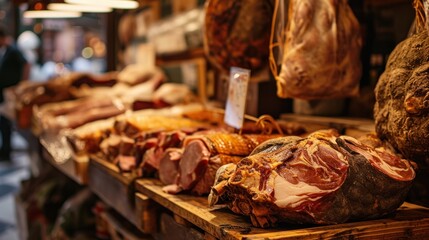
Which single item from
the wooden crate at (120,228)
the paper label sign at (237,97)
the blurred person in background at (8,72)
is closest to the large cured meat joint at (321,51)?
the paper label sign at (237,97)

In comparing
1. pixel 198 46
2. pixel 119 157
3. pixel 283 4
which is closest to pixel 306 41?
pixel 283 4

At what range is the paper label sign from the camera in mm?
2453

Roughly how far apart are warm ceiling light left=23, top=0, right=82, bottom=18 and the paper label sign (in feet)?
6.24

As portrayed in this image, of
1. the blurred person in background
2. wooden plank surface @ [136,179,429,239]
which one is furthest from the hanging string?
the blurred person in background

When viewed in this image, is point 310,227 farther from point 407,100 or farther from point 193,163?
point 193,163

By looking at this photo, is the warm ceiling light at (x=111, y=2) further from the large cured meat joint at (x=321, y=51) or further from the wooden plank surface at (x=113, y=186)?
the large cured meat joint at (x=321, y=51)

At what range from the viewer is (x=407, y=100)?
1.82 metres

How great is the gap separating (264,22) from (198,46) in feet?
6.21

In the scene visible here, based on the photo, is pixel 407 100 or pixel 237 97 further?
pixel 237 97

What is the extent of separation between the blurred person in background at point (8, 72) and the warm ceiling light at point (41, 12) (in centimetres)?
585

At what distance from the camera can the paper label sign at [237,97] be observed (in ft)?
8.05

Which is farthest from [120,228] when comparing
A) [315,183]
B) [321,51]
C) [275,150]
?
[315,183]

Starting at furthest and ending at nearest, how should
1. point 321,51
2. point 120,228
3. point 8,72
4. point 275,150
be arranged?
point 8,72 < point 120,228 < point 321,51 < point 275,150

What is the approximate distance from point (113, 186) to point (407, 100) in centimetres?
172
